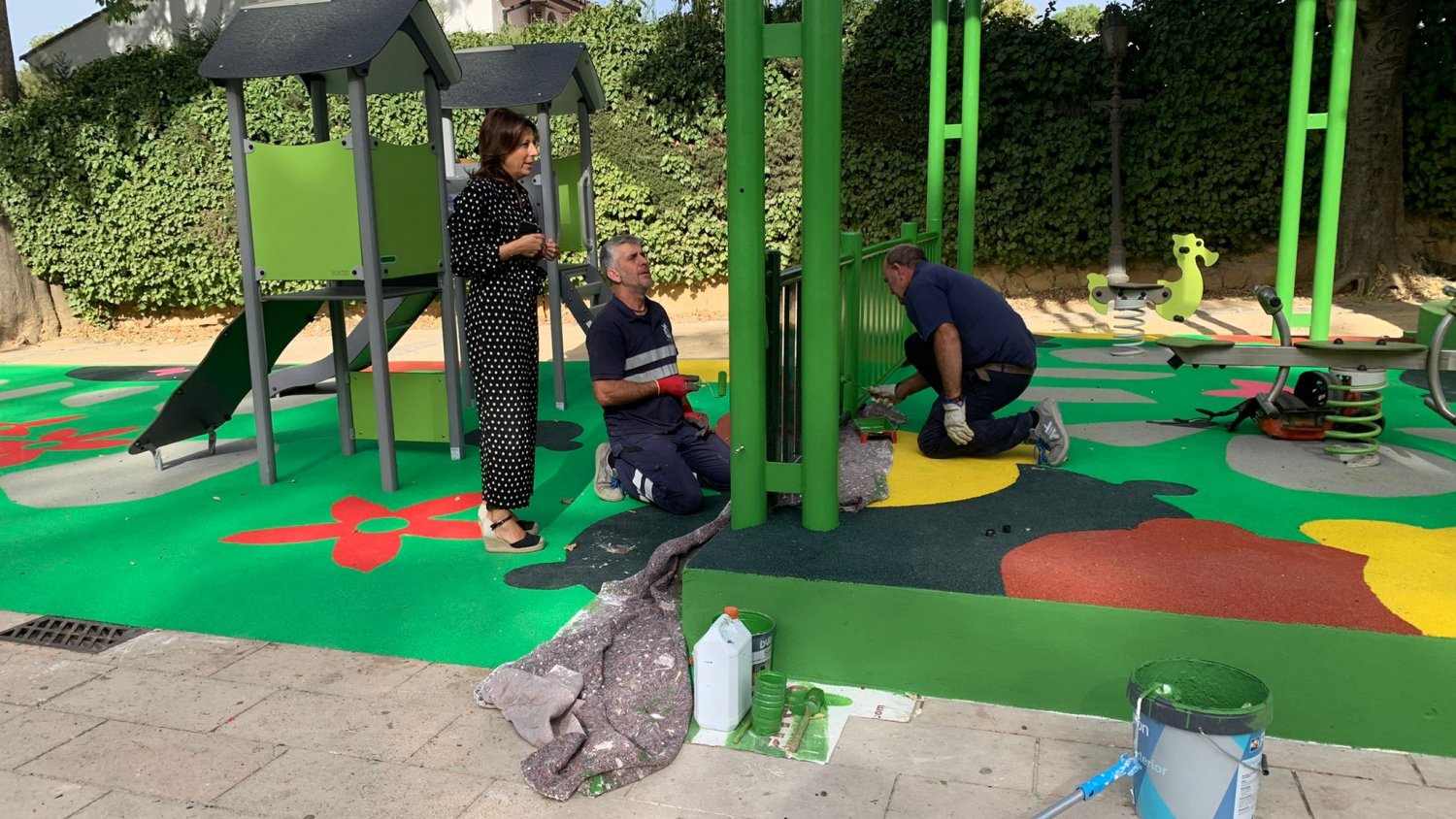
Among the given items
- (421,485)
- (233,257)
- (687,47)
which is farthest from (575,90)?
(233,257)

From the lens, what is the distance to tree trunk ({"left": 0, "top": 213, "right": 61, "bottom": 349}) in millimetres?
13398

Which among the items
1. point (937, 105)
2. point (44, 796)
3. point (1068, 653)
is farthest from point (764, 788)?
point (937, 105)

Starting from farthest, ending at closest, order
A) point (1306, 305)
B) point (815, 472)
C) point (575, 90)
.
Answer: point (1306, 305) < point (575, 90) < point (815, 472)

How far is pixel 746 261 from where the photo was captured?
3625 mm

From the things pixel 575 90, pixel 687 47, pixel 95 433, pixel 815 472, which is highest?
pixel 687 47

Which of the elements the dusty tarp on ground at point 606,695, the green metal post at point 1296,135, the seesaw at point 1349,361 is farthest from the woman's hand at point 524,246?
the green metal post at point 1296,135

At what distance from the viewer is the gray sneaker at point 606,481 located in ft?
17.5

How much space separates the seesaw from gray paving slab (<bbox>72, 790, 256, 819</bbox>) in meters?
4.37

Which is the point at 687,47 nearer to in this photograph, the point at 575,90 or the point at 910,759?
the point at 575,90

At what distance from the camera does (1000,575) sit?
3301 mm

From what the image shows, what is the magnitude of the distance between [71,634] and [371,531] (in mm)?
1352

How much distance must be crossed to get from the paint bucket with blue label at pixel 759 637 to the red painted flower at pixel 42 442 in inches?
221

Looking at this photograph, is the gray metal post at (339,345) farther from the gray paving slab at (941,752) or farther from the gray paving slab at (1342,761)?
the gray paving slab at (1342,761)

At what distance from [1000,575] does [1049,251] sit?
10185 mm
